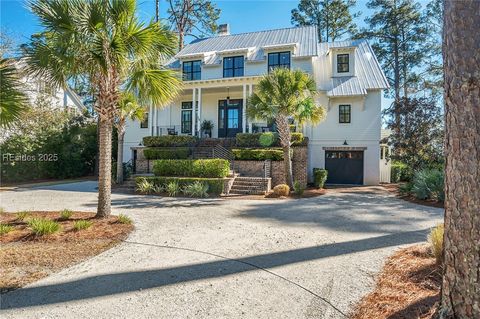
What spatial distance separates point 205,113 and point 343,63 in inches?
388

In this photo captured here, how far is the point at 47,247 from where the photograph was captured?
5.32 metres

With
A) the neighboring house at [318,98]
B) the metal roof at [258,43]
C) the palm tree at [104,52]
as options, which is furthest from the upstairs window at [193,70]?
the palm tree at [104,52]

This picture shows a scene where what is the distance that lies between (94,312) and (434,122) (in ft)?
56.3

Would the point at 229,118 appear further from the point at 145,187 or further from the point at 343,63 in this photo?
the point at 145,187

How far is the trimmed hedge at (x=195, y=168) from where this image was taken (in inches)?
559

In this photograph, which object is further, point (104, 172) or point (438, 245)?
point (104, 172)

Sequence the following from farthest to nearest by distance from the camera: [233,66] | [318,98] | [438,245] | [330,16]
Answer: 1. [330,16]
2. [233,66]
3. [318,98]
4. [438,245]

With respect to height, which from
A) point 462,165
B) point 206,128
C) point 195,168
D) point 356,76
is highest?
point 356,76

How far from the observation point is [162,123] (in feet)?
75.5

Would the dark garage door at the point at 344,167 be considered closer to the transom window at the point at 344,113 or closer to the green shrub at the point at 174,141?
the transom window at the point at 344,113

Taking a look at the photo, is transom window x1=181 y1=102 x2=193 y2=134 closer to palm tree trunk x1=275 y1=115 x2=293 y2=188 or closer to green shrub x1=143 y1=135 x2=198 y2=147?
green shrub x1=143 y1=135 x2=198 y2=147

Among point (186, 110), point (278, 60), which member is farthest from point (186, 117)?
point (278, 60)

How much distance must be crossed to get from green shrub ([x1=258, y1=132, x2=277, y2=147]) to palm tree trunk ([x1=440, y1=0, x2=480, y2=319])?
1471cm

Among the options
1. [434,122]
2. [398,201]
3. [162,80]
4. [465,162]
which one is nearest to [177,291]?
[465,162]
